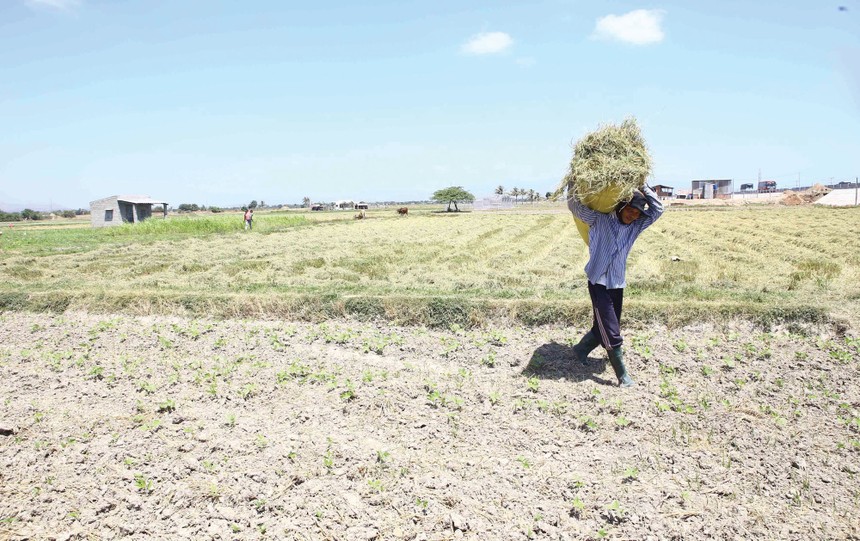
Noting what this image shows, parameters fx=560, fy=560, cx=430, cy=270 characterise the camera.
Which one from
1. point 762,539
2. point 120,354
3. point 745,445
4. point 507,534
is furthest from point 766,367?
point 120,354

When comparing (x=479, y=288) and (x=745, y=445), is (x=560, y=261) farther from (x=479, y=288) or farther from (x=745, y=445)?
(x=745, y=445)

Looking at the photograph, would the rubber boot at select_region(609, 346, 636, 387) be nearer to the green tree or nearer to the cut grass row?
the cut grass row

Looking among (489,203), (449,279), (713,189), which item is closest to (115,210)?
(449,279)

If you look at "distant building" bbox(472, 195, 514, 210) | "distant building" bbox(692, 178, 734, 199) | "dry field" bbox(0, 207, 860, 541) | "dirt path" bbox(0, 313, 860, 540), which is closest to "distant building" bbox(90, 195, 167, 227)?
"dry field" bbox(0, 207, 860, 541)

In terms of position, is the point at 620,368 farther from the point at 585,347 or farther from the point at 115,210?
the point at 115,210

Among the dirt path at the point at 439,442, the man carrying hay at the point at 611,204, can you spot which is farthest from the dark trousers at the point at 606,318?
the dirt path at the point at 439,442

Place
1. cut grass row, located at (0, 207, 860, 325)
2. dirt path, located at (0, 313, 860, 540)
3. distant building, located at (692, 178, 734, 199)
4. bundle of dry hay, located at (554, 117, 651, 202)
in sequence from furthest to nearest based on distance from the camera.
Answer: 1. distant building, located at (692, 178, 734, 199)
2. cut grass row, located at (0, 207, 860, 325)
3. bundle of dry hay, located at (554, 117, 651, 202)
4. dirt path, located at (0, 313, 860, 540)

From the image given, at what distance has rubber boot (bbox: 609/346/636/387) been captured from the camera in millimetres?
5641

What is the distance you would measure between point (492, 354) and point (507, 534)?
324cm

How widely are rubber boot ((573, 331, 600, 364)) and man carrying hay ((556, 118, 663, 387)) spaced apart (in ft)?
1.01

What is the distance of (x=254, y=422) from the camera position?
5.07 m

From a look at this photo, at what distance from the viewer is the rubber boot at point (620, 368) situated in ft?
18.5

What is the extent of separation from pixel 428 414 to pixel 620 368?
204 cm

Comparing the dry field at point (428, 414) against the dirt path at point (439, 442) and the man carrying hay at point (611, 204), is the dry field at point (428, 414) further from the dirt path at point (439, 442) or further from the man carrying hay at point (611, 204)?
the man carrying hay at point (611, 204)
